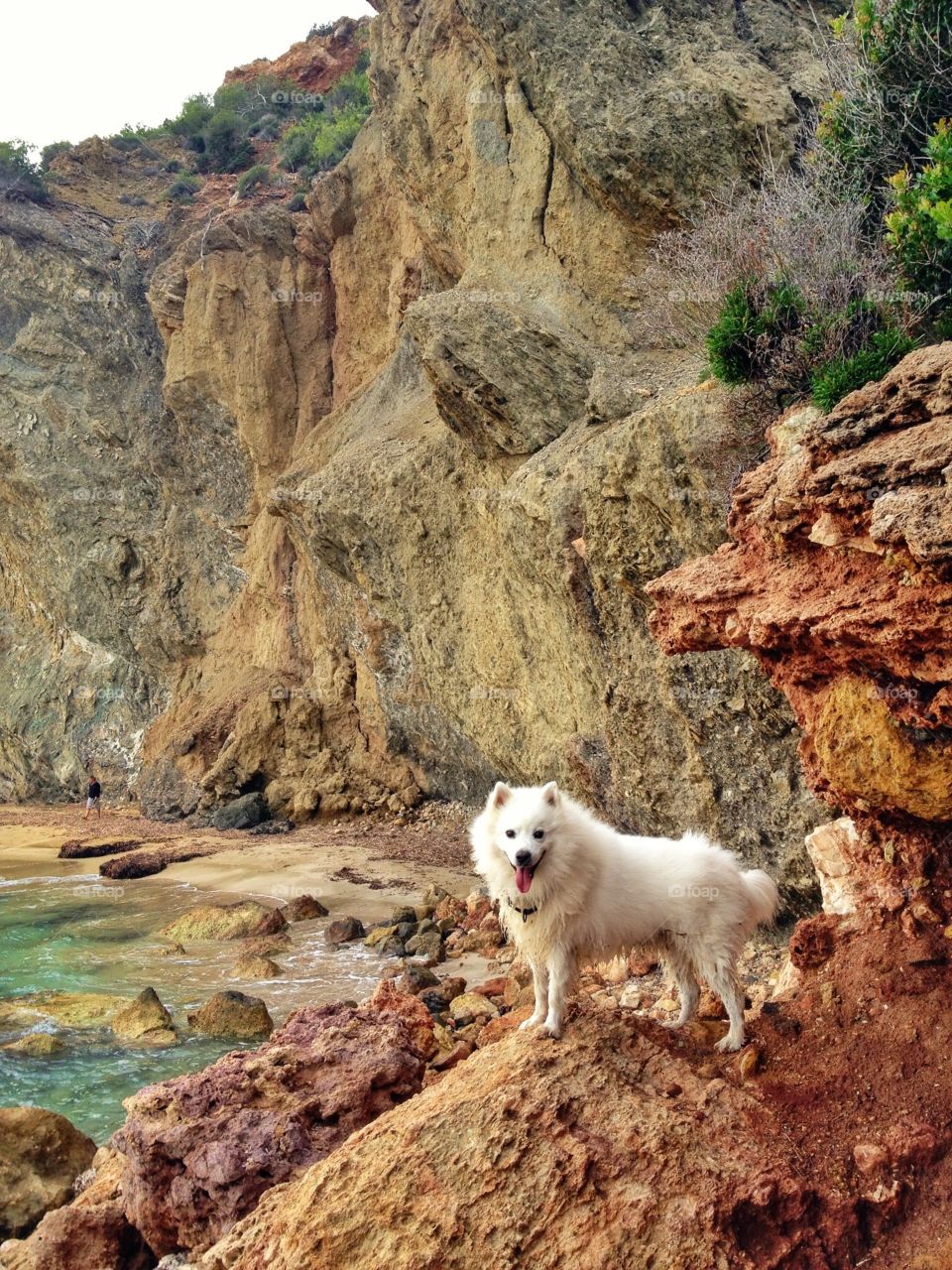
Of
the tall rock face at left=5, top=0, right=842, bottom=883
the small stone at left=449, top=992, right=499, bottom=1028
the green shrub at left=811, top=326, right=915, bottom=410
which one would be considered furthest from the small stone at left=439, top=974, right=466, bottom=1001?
the green shrub at left=811, top=326, right=915, bottom=410

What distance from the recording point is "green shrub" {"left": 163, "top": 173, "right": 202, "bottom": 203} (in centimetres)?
Result: 3356

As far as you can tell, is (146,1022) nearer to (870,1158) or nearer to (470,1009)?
(470,1009)

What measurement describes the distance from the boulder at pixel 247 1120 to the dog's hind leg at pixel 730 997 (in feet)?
6.26

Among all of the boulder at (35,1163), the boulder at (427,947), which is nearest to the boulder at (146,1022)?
the boulder at (35,1163)

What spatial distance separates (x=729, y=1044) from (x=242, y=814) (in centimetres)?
1738

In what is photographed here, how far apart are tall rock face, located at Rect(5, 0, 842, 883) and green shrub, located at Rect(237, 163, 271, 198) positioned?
554cm

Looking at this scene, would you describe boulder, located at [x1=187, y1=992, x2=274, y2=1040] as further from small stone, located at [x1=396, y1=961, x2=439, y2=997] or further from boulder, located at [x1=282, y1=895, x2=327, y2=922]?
boulder, located at [x1=282, y1=895, x2=327, y2=922]

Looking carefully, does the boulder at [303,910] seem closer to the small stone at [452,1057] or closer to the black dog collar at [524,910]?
the small stone at [452,1057]

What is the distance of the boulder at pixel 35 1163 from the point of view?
6.17 meters

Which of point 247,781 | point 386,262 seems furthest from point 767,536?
point 386,262

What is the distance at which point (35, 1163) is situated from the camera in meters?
6.47

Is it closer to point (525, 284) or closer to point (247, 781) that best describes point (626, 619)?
point (525, 284)

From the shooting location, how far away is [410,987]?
30.5ft

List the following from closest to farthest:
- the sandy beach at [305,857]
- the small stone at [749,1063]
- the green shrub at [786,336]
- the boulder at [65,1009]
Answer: the small stone at [749,1063], the green shrub at [786,336], the boulder at [65,1009], the sandy beach at [305,857]
